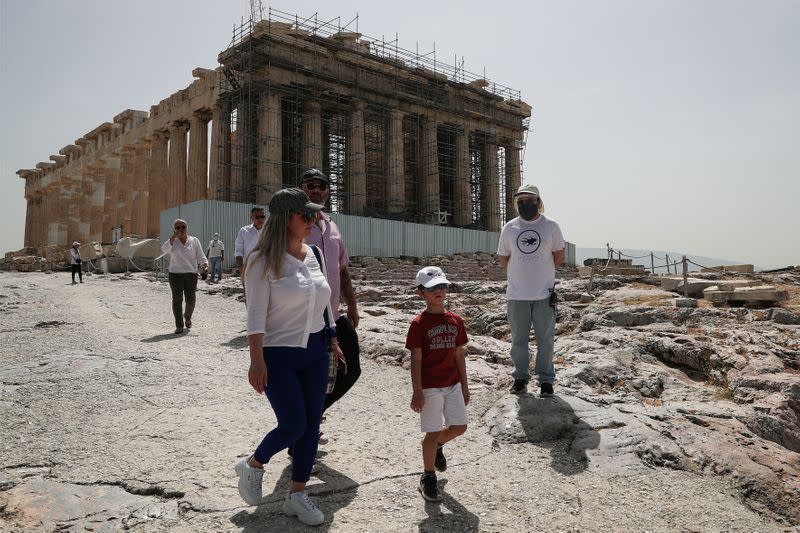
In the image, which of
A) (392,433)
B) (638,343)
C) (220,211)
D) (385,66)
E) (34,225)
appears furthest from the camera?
(34,225)

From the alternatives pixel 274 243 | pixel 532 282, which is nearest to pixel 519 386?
pixel 532 282

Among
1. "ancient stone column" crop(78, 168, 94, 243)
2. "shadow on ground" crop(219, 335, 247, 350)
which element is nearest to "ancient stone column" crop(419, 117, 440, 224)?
"ancient stone column" crop(78, 168, 94, 243)

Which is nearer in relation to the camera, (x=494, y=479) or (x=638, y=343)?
(x=494, y=479)

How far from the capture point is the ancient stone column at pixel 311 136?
28.8 metres

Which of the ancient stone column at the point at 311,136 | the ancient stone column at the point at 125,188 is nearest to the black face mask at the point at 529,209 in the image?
the ancient stone column at the point at 311,136

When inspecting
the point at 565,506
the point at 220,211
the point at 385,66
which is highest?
the point at 385,66

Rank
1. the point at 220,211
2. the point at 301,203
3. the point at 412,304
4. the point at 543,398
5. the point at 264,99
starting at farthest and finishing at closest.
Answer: the point at 264,99, the point at 220,211, the point at 412,304, the point at 543,398, the point at 301,203

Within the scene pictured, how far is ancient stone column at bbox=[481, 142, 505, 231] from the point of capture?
38.4 meters

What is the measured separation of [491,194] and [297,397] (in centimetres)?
3693

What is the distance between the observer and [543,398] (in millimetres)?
4891

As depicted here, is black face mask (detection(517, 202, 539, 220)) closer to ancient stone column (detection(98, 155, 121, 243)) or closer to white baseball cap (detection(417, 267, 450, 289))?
white baseball cap (detection(417, 267, 450, 289))

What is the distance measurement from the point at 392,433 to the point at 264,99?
978 inches

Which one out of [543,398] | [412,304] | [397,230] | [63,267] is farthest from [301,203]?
[63,267]

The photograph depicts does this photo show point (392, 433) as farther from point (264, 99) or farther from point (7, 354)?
point (264, 99)
